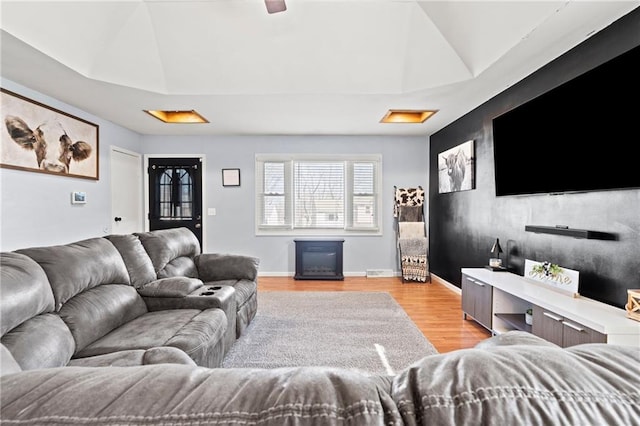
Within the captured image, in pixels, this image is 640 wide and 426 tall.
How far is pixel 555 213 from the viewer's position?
8.64 feet

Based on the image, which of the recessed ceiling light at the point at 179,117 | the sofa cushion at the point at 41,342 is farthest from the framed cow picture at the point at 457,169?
the sofa cushion at the point at 41,342

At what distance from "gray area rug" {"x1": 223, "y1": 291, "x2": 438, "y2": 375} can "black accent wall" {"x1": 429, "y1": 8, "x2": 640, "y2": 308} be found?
1297mm

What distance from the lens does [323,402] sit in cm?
42

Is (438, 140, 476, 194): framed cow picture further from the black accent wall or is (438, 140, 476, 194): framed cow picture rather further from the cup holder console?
the cup holder console

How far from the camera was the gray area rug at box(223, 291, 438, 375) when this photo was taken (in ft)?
8.07

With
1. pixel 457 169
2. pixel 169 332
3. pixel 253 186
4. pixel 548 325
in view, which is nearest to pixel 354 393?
pixel 169 332

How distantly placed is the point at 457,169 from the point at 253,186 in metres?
3.37

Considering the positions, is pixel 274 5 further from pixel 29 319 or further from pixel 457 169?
pixel 457 169

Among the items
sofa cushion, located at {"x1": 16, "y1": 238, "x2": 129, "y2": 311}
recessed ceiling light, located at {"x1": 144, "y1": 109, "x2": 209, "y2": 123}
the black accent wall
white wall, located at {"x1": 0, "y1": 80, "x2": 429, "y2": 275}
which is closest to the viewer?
sofa cushion, located at {"x1": 16, "y1": 238, "x2": 129, "y2": 311}

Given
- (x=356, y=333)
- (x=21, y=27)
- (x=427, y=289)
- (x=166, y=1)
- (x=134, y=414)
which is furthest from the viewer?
(x=427, y=289)

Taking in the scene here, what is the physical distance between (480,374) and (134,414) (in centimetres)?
49

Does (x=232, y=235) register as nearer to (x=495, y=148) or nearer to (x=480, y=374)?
(x=495, y=148)

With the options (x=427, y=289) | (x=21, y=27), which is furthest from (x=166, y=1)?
(x=427, y=289)

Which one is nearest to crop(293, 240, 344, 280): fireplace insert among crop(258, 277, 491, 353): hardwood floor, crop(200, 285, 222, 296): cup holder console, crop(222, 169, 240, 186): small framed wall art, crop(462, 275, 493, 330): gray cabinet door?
crop(258, 277, 491, 353): hardwood floor
